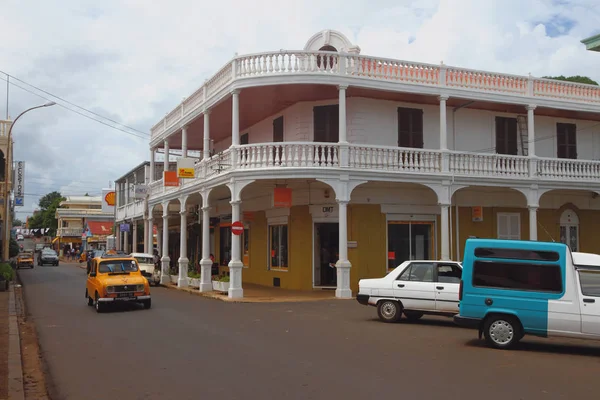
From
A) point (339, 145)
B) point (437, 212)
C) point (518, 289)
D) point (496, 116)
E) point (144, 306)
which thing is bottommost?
point (144, 306)

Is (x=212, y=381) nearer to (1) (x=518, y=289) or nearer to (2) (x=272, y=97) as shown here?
(1) (x=518, y=289)

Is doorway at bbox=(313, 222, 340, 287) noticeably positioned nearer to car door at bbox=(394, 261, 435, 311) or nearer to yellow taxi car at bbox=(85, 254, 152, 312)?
yellow taxi car at bbox=(85, 254, 152, 312)

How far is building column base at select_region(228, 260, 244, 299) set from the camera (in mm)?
21016

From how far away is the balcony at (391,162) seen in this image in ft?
67.7

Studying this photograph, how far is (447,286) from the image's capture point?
14023 mm

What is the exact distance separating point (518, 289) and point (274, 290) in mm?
14062

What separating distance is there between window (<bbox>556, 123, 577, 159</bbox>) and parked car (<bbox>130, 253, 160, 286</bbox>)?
1947cm

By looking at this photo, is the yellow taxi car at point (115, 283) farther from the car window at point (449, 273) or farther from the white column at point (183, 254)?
the car window at point (449, 273)

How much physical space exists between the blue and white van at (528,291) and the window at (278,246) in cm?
1395

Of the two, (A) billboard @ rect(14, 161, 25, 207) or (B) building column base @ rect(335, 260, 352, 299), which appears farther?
(A) billboard @ rect(14, 161, 25, 207)

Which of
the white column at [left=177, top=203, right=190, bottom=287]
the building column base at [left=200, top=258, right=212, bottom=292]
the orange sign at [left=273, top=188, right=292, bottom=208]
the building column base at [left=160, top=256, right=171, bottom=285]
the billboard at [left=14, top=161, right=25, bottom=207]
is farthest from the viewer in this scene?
the billboard at [left=14, top=161, right=25, bottom=207]

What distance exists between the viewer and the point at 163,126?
32.7 meters

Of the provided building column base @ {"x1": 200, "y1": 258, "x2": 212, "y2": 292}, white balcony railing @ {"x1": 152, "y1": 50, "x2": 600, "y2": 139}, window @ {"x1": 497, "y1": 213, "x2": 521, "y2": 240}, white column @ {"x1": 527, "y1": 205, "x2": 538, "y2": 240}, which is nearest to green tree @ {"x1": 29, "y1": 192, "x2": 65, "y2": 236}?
building column base @ {"x1": 200, "y1": 258, "x2": 212, "y2": 292}

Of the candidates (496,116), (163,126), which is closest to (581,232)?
(496,116)
